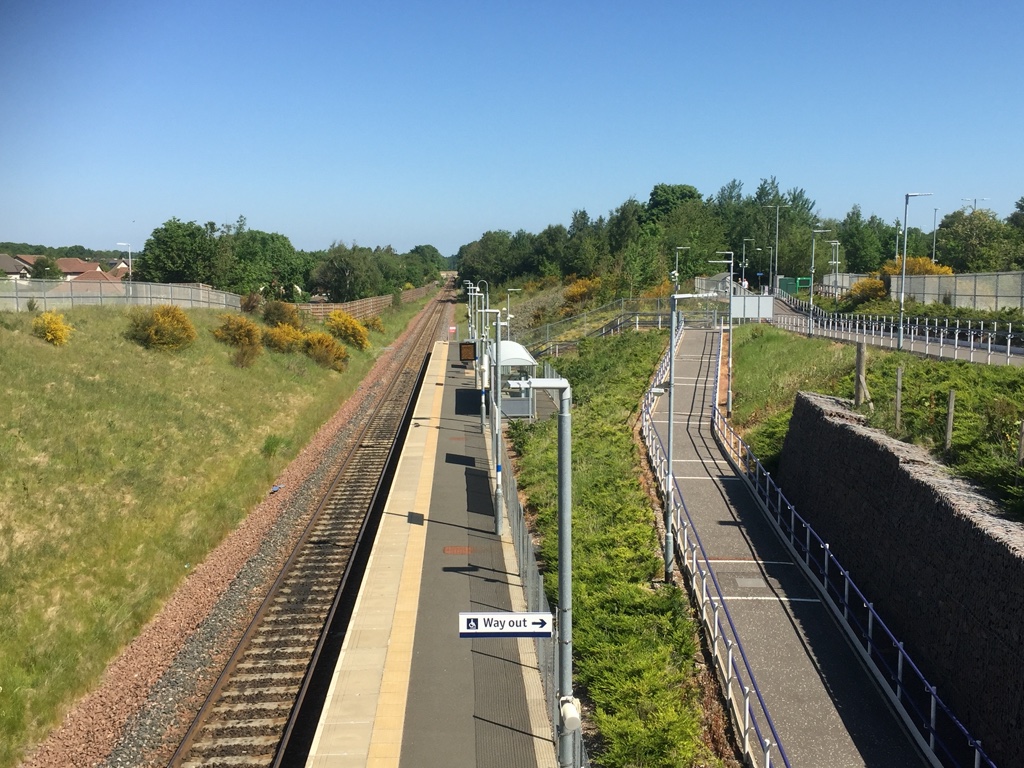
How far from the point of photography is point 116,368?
32.0 metres

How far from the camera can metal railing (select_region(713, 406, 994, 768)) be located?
10.8m

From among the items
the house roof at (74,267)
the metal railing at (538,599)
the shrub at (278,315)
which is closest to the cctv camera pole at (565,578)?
the metal railing at (538,599)

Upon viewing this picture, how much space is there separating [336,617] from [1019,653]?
11.9 meters

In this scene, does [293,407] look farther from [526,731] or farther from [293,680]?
[526,731]

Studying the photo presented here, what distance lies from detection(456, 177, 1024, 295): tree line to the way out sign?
47.0m

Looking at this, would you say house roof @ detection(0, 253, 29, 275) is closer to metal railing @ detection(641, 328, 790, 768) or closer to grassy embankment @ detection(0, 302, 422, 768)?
grassy embankment @ detection(0, 302, 422, 768)

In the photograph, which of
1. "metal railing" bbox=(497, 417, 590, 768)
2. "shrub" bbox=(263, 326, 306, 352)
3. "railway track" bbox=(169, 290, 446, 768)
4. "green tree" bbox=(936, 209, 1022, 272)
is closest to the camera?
"metal railing" bbox=(497, 417, 590, 768)

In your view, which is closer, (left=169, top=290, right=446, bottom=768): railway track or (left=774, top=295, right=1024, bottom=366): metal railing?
(left=169, top=290, right=446, bottom=768): railway track

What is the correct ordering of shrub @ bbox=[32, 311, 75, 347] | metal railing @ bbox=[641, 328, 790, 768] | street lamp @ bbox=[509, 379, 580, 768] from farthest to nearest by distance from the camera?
shrub @ bbox=[32, 311, 75, 347]
metal railing @ bbox=[641, 328, 790, 768]
street lamp @ bbox=[509, 379, 580, 768]

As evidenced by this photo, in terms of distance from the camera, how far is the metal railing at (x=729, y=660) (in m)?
11.0

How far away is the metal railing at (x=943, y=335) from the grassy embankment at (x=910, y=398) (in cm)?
162

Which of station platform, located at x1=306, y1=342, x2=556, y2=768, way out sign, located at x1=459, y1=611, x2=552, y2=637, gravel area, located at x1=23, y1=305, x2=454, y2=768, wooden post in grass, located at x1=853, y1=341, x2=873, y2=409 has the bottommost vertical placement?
gravel area, located at x1=23, y1=305, x2=454, y2=768

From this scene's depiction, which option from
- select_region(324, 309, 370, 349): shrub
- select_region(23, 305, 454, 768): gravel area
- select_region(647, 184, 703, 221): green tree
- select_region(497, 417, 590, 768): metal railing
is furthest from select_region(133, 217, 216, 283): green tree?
select_region(647, 184, 703, 221): green tree

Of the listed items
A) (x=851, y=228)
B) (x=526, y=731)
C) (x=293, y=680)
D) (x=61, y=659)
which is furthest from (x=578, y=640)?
(x=851, y=228)
